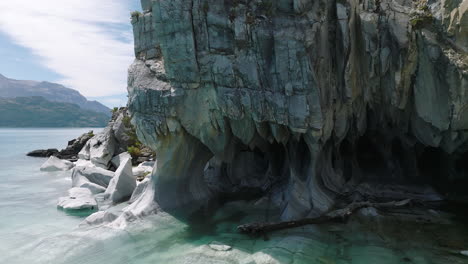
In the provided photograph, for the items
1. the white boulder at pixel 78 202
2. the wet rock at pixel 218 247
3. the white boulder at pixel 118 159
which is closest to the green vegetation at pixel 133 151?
the white boulder at pixel 118 159

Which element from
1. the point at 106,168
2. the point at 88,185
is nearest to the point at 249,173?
the point at 88,185

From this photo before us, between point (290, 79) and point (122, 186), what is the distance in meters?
12.9

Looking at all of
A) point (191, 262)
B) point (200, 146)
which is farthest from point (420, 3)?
point (191, 262)

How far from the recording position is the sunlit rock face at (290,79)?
13.9 metres

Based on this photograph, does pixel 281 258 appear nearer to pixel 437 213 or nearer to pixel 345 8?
pixel 437 213

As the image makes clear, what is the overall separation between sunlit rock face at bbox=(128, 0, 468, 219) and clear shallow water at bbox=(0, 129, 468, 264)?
184 cm

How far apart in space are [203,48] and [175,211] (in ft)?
25.5

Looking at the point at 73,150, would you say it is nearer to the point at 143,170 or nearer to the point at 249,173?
the point at 143,170

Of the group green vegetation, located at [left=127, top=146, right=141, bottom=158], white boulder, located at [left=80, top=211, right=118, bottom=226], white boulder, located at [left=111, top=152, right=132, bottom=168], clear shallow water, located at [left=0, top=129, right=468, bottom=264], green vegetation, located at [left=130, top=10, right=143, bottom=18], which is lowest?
clear shallow water, located at [left=0, top=129, right=468, bottom=264]

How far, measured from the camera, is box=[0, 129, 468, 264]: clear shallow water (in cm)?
1095

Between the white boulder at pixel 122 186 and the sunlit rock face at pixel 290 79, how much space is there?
17.1 ft

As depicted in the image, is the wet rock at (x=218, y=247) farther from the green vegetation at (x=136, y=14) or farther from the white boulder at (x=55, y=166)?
the white boulder at (x=55, y=166)

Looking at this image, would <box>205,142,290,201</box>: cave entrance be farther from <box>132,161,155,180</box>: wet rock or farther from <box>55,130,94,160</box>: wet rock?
<box>55,130,94,160</box>: wet rock

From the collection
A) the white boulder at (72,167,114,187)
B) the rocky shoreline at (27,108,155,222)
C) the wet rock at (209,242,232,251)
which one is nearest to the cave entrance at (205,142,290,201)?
the rocky shoreline at (27,108,155,222)
